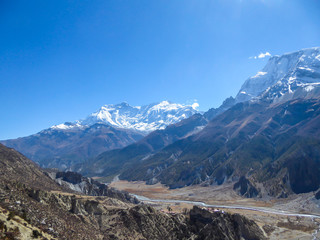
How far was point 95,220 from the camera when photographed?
90.6 meters

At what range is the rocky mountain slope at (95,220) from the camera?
218ft

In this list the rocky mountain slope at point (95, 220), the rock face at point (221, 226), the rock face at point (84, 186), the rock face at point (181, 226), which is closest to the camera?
the rocky mountain slope at point (95, 220)

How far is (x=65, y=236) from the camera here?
2667 inches

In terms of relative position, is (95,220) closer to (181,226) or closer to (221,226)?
(181,226)

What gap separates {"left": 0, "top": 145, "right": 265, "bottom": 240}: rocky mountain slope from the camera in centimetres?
6638

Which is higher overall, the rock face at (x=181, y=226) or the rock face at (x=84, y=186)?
the rock face at (x=84, y=186)

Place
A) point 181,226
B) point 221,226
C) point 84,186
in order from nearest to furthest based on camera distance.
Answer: point 221,226 < point 181,226 < point 84,186

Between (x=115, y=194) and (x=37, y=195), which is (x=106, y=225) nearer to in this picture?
(x=37, y=195)

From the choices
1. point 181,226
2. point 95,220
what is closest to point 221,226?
point 181,226

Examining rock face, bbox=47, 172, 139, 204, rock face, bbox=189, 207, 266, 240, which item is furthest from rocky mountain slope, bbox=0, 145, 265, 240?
rock face, bbox=47, 172, 139, 204

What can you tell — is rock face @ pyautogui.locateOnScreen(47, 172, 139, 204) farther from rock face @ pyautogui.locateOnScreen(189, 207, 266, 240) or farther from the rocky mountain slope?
rock face @ pyautogui.locateOnScreen(189, 207, 266, 240)

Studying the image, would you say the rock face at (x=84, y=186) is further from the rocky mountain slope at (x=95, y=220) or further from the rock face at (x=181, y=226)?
the rock face at (x=181, y=226)

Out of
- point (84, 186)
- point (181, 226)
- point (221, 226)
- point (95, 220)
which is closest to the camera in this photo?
point (95, 220)

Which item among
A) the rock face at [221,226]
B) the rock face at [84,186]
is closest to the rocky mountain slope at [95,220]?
the rock face at [221,226]
